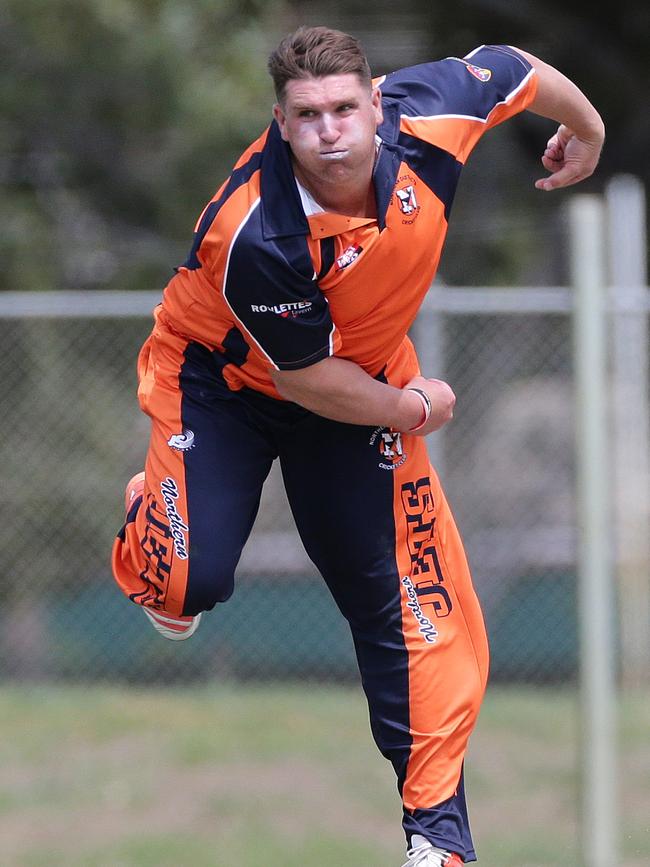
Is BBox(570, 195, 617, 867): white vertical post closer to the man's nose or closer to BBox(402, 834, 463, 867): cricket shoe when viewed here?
BBox(402, 834, 463, 867): cricket shoe

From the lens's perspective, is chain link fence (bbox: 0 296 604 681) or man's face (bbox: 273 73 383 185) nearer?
man's face (bbox: 273 73 383 185)

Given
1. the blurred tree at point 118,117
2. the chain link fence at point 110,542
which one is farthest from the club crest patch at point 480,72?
the blurred tree at point 118,117

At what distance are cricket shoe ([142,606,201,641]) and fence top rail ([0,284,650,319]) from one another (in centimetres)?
325

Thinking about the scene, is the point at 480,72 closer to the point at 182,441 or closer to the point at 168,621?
the point at 182,441

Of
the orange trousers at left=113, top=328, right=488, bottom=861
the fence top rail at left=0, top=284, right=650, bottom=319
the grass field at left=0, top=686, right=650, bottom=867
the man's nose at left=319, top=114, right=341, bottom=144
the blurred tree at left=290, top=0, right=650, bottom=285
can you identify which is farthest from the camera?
the blurred tree at left=290, top=0, right=650, bottom=285

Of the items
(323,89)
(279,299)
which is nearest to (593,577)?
(279,299)

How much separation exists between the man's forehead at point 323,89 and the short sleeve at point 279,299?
0.27m

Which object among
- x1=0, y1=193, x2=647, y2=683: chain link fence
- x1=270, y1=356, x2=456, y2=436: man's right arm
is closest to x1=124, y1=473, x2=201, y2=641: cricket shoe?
x1=270, y1=356, x2=456, y2=436: man's right arm

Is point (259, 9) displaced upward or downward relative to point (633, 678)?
upward

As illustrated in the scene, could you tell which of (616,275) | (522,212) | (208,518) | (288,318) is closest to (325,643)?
(616,275)

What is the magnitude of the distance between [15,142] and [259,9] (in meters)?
2.23

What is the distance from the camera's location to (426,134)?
3133mm

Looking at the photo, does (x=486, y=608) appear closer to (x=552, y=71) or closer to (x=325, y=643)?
(x=325, y=643)

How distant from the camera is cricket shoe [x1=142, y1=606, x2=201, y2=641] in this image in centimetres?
355
